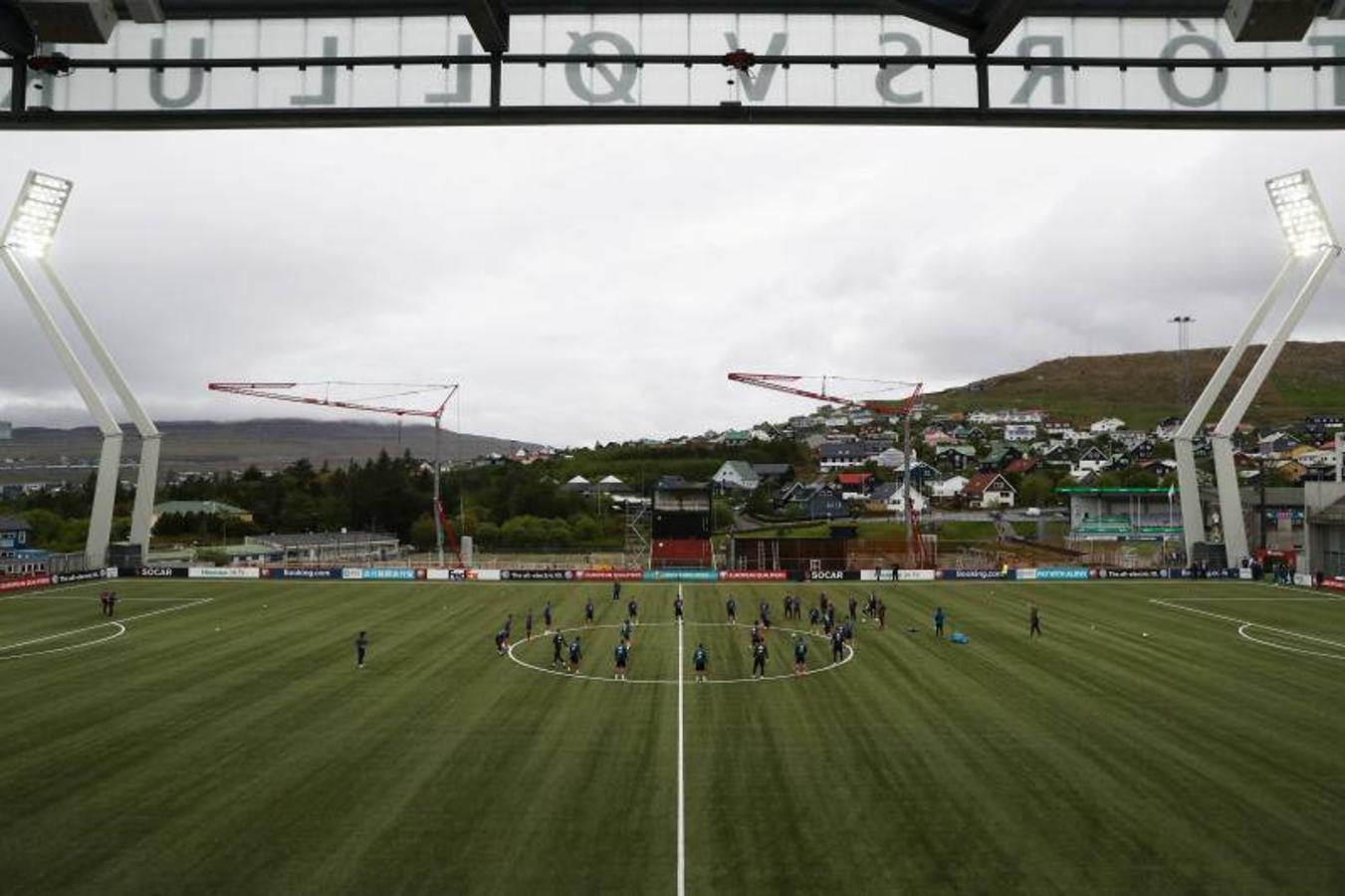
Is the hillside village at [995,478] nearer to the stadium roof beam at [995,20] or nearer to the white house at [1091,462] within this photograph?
the white house at [1091,462]

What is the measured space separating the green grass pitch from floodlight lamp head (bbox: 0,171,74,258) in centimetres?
3606

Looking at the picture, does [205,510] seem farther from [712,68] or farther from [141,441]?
[712,68]

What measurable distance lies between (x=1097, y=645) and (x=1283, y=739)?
48.9 ft

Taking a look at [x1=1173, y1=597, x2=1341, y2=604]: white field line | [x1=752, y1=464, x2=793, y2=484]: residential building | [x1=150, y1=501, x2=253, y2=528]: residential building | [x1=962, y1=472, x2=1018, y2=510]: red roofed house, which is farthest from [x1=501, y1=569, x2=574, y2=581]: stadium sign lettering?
[x1=962, y1=472, x2=1018, y2=510]: red roofed house

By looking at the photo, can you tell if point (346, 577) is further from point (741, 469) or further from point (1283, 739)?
point (741, 469)

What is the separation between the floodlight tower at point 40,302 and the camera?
58.9 meters

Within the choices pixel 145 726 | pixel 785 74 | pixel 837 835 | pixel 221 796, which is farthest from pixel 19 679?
pixel 785 74

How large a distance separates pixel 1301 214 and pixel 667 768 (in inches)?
2574

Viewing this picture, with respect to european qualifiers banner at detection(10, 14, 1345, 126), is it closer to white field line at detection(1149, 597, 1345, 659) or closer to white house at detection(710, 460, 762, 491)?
white field line at detection(1149, 597, 1345, 659)

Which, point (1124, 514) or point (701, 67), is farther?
point (1124, 514)

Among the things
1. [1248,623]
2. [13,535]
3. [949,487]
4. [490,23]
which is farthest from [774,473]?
[490,23]

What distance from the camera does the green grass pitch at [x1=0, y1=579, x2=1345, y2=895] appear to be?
14.0m

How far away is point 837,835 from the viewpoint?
50.5 ft

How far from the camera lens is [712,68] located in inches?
286
